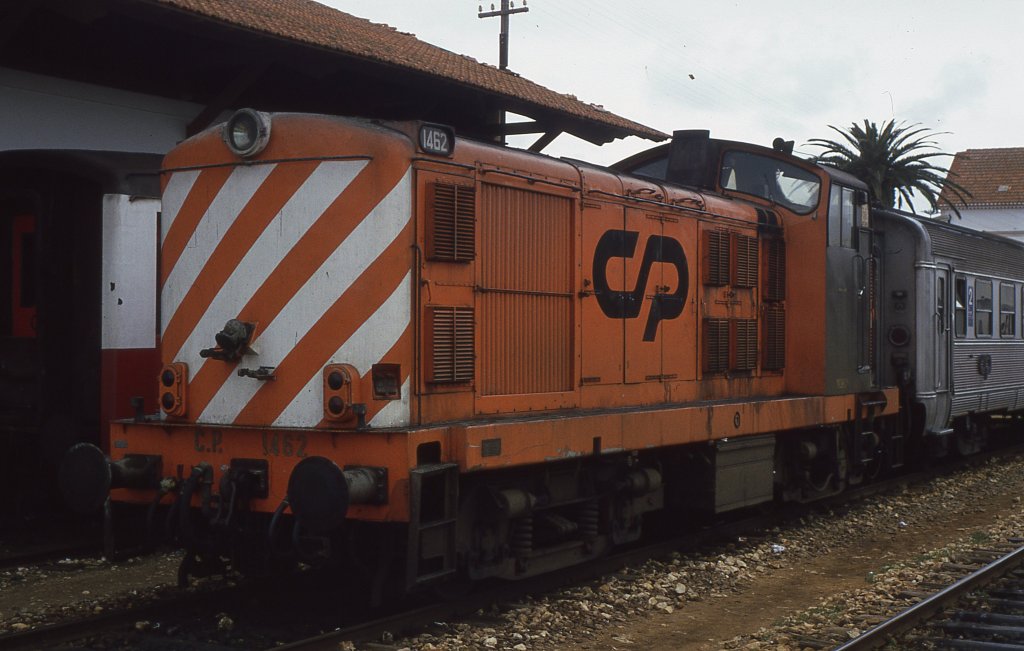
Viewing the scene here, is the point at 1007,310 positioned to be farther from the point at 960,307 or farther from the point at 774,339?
the point at 774,339

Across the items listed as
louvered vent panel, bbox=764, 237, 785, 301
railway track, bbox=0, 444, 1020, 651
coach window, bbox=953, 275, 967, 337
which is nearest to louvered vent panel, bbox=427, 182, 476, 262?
railway track, bbox=0, 444, 1020, 651

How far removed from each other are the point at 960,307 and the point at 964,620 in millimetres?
7763

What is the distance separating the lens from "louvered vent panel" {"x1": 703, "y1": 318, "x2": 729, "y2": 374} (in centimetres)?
810

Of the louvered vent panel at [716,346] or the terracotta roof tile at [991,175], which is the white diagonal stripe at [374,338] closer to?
the louvered vent panel at [716,346]

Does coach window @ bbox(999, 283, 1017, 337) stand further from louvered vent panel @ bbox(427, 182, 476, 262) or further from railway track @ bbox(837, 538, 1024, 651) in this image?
louvered vent panel @ bbox(427, 182, 476, 262)

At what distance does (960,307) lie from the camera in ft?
42.0

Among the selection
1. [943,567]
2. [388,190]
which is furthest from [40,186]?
[943,567]

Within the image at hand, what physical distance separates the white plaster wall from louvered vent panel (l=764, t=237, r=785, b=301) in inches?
246

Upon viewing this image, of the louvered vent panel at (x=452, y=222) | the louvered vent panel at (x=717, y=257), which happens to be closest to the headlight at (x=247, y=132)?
the louvered vent panel at (x=452, y=222)

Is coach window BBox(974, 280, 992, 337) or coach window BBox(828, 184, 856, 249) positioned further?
coach window BBox(974, 280, 992, 337)

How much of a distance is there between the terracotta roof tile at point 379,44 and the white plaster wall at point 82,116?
1.47 meters

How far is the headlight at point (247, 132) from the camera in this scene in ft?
18.6

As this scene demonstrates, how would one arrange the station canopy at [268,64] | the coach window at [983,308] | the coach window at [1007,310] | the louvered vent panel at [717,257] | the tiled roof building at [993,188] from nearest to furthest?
1. the louvered vent panel at [717,257]
2. the station canopy at [268,64]
3. the coach window at [983,308]
4. the coach window at [1007,310]
5. the tiled roof building at [993,188]

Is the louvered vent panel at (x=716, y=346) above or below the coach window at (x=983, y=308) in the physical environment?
below
